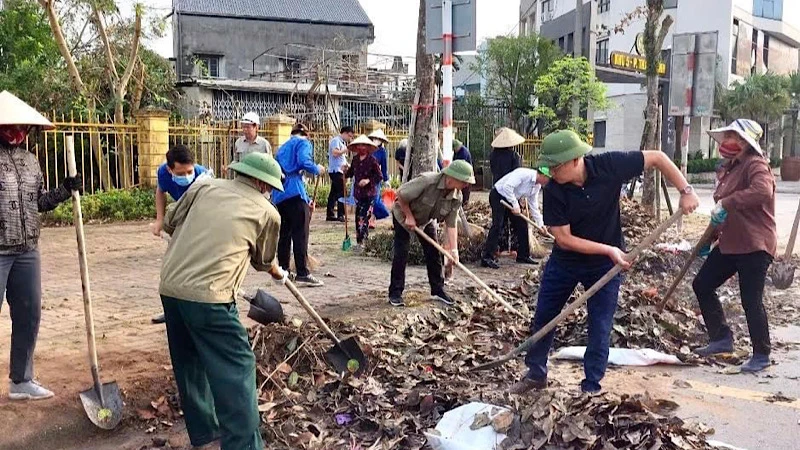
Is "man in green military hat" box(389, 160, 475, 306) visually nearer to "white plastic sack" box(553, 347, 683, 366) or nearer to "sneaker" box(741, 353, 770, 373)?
"white plastic sack" box(553, 347, 683, 366)

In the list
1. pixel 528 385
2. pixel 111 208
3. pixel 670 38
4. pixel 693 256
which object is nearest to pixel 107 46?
pixel 111 208

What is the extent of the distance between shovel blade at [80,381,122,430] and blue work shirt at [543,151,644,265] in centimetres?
274

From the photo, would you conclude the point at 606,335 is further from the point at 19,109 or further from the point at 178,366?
the point at 19,109

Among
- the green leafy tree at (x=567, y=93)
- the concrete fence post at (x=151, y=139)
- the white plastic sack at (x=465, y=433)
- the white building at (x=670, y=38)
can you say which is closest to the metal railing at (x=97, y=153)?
the concrete fence post at (x=151, y=139)

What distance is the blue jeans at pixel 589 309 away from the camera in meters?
4.38

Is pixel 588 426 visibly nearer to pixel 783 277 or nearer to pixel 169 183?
pixel 169 183

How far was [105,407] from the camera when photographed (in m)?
4.27

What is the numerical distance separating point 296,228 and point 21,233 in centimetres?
339

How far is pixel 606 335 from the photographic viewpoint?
14.4 ft

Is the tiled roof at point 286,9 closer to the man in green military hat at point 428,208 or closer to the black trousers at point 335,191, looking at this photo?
the black trousers at point 335,191

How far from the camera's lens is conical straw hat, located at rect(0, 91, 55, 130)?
166 inches

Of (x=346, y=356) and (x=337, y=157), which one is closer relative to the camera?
(x=346, y=356)

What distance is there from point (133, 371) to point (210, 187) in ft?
5.92

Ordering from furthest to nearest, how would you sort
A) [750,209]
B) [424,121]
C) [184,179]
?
[424,121], [184,179], [750,209]
